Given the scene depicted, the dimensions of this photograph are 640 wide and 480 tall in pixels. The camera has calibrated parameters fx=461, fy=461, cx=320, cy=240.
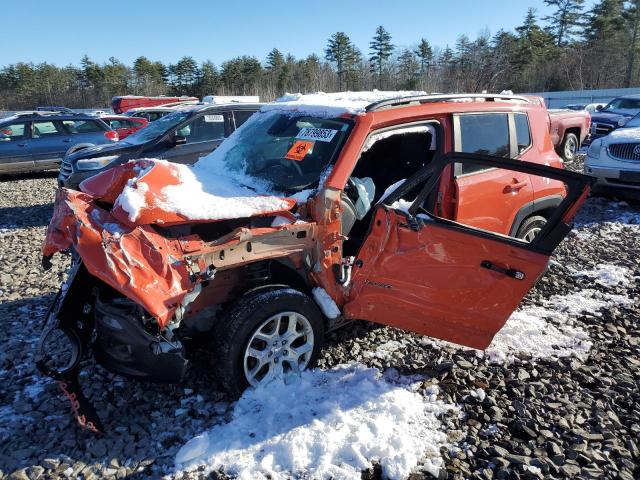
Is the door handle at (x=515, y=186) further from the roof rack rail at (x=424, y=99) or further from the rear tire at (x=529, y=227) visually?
the roof rack rail at (x=424, y=99)

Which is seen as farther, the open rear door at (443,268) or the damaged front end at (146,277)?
the open rear door at (443,268)

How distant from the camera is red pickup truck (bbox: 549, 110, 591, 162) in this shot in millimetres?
11016

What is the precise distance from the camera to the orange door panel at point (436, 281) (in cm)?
290

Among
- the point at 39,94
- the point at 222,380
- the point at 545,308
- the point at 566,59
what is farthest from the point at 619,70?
the point at 39,94

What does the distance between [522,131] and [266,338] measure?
3294mm

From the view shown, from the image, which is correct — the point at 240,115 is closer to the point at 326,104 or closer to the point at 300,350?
the point at 326,104

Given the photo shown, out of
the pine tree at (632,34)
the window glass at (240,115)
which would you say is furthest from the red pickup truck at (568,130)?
the pine tree at (632,34)

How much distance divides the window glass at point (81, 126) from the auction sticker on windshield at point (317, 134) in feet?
36.3

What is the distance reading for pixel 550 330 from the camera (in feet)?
13.0

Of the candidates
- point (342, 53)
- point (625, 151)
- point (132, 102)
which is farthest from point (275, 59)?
point (625, 151)

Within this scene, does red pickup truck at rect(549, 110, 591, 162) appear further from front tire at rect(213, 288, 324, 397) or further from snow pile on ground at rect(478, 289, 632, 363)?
front tire at rect(213, 288, 324, 397)

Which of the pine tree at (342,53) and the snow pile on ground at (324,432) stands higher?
the pine tree at (342,53)

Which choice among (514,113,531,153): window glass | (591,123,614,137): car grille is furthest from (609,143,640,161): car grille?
(591,123,614,137): car grille

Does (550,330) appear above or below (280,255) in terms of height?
below
